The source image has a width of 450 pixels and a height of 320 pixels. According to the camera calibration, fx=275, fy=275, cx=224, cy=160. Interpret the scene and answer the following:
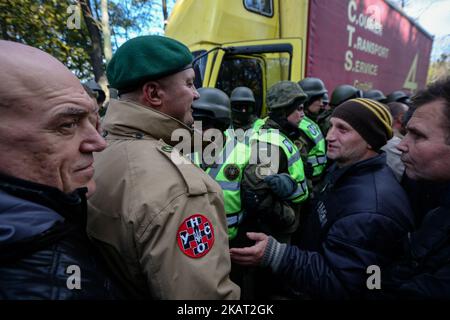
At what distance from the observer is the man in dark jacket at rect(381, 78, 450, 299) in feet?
3.69

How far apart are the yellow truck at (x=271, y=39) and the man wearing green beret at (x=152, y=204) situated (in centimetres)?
270

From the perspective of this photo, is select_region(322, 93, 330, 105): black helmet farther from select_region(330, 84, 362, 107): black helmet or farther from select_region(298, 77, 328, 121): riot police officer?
select_region(298, 77, 328, 121): riot police officer

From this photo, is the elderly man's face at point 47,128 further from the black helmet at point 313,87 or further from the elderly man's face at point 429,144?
the black helmet at point 313,87

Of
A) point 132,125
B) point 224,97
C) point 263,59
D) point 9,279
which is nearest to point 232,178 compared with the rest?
point 224,97

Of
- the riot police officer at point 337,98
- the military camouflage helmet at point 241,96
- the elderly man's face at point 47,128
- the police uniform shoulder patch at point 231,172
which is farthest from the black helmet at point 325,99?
the elderly man's face at point 47,128

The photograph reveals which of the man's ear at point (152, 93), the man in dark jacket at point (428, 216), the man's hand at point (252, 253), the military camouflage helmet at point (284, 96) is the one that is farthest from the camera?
the military camouflage helmet at point (284, 96)

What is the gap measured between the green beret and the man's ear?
0.09 feet

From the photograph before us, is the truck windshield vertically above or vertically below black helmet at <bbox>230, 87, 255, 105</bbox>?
above

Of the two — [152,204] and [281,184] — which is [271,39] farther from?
[152,204]

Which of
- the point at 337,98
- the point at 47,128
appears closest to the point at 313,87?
the point at 337,98

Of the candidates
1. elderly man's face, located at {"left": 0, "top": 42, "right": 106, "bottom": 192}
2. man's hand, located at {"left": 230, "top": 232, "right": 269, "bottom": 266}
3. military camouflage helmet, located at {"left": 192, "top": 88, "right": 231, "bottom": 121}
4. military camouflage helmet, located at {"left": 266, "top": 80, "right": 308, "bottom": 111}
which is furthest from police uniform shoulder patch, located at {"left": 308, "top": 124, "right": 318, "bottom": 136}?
elderly man's face, located at {"left": 0, "top": 42, "right": 106, "bottom": 192}

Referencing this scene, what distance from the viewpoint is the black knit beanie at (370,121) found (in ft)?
5.77

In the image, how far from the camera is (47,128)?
2.51ft
